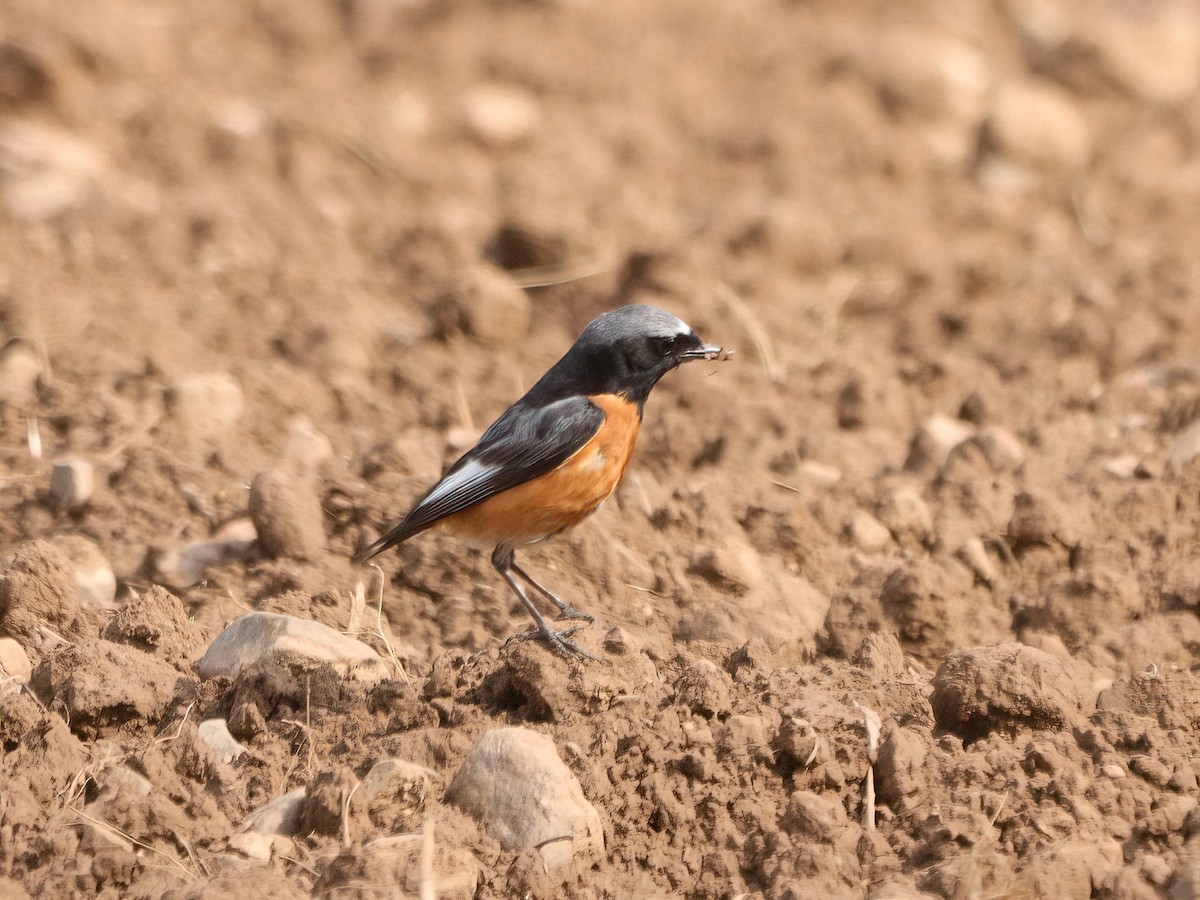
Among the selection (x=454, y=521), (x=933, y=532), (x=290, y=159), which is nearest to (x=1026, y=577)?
(x=933, y=532)

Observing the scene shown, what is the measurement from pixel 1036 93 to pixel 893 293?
149 inches

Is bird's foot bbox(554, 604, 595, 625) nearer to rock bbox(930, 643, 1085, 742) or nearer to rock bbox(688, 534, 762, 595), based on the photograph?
rock bbox(688, 534, 762, 595)

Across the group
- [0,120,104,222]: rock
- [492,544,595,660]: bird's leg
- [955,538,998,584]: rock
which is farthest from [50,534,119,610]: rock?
[0,120,104,222]: rock

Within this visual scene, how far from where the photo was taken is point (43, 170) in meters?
10.5

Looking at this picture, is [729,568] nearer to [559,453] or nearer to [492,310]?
[559,453]

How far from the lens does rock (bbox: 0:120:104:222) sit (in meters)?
10.1

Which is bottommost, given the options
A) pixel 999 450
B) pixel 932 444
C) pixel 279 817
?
pixel 932 444

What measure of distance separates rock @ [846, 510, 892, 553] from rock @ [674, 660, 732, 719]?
6.55 feet

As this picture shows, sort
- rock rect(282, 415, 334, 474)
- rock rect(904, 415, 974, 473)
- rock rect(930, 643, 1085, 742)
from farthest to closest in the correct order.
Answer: rock rect(904, 415, 974, 473) → rock rect(282, 415, 334, 474) → rock rect(930, 643, 1085, 742)

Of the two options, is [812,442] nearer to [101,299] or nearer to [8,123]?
[101,299]

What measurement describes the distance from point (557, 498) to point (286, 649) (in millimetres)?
1443

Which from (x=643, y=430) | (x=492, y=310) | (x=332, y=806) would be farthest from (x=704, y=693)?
(x=492, y=310)

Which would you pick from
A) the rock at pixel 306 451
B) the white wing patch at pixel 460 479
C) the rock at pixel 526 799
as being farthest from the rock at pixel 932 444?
the rock at pixel 526 799

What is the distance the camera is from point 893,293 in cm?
1012
